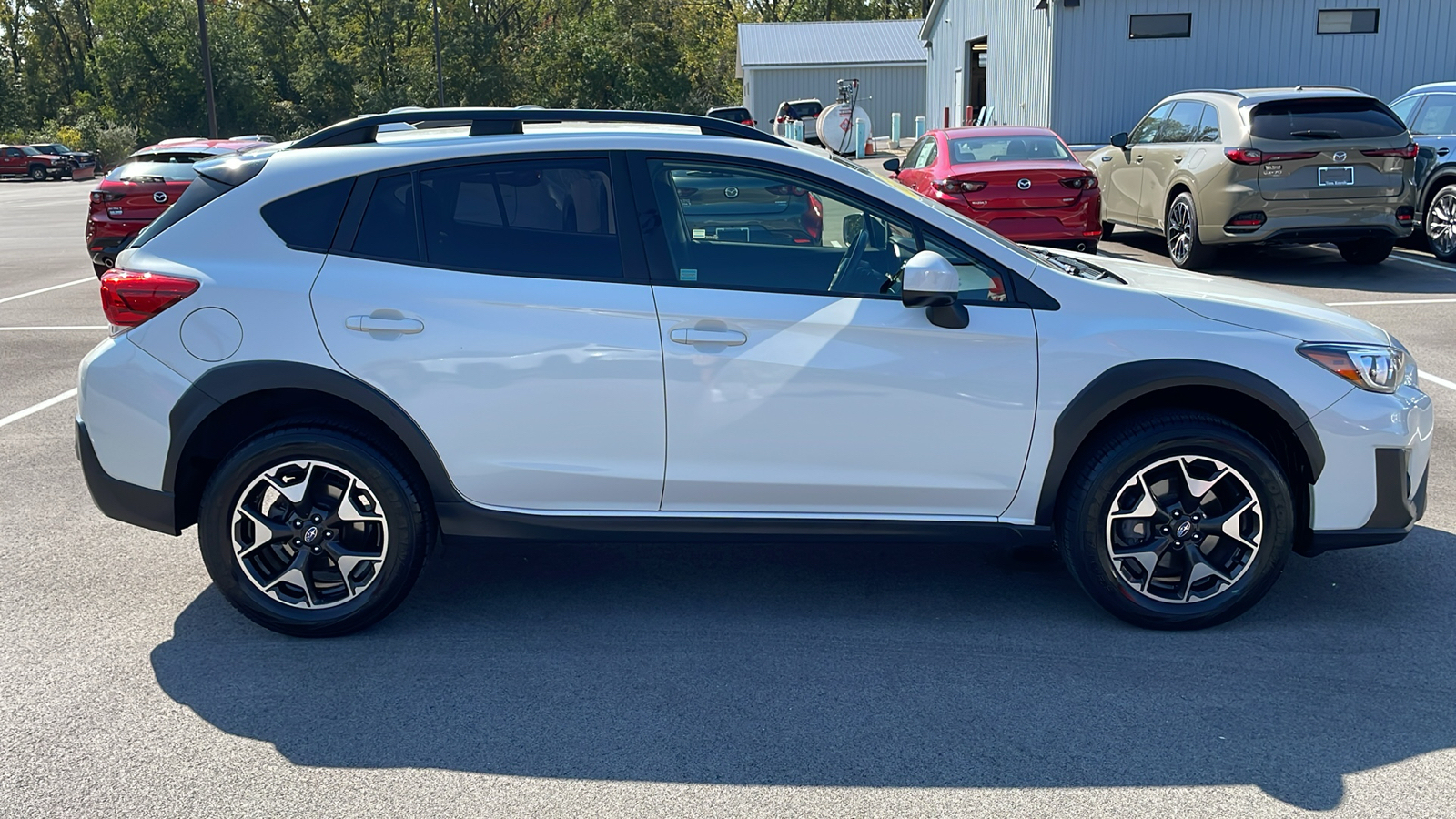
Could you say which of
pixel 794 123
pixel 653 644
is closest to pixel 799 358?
pixel 653 644

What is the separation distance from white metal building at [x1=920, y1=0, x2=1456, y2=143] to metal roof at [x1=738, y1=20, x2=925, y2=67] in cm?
2913

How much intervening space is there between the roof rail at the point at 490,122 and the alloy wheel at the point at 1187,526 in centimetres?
A: 173

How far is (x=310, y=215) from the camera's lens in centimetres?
430

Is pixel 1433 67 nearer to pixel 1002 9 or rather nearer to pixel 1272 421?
pixel 1002 9

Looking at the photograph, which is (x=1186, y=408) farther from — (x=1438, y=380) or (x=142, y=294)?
(x=1438, y=380)

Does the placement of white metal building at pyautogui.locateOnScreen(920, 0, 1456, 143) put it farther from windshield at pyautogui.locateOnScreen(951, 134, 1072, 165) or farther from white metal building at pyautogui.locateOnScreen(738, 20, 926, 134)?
white metal building at pyautogui.locateOnScreen(738, 20, 926, 134)

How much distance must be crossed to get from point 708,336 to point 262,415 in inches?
62.6

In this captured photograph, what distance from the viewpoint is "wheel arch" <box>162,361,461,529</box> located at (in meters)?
4.18

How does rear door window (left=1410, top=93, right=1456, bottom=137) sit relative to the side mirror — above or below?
above

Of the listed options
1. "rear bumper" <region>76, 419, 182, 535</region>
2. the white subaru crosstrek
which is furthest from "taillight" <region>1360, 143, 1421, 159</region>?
"rear bumper" <region>76, 419, 182, 535</region>

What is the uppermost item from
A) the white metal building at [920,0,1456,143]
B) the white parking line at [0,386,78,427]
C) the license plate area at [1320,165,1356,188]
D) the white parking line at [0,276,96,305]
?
the white metal building at [920,0,1456,143]

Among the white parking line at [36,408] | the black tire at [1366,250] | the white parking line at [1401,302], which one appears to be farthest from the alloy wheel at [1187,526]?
the black tire at [1366,250]

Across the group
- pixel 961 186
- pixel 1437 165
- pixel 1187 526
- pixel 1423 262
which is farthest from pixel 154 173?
pixel 1423 262

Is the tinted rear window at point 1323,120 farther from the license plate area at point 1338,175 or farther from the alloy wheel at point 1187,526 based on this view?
the alloy wheel at point 1187,526
